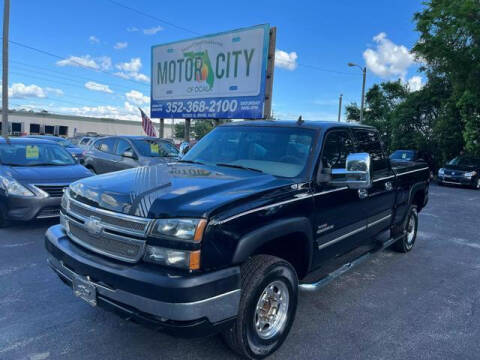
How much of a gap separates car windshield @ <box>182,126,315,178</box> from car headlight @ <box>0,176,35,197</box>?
336 centimetres

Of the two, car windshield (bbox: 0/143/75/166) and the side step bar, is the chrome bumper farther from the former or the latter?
car windshield (bbox: 0/143/75/166)

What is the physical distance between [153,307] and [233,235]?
0.66 meters

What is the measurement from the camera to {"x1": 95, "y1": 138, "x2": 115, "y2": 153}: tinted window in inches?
401

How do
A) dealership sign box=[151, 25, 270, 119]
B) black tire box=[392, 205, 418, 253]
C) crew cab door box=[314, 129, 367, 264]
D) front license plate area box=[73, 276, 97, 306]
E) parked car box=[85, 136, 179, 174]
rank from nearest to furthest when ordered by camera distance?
front license plate area box=[73, 276, 97, 306] < crew cab door box=[314, 129, 367, 264] < black tire box=[392, 205, 418, 253] < parked car box=[85, 136, 179, 174] < dealership sign box=[151, 25, 270, 119]

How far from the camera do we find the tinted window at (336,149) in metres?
3.45

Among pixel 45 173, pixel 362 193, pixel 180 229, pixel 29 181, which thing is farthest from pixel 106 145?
pixel 180 229

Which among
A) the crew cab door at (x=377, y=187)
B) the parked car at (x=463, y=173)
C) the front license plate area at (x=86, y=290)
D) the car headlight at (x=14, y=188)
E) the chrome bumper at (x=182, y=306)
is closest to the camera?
the chrome bumper at (x=182, y=306)

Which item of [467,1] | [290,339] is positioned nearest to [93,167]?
[290,339]

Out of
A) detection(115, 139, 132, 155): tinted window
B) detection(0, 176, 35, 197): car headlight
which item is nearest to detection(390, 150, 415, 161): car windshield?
detection(115, 139, 132, 155): tinted window

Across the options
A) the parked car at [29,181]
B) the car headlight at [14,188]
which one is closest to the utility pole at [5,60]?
the parked car at [29,181]

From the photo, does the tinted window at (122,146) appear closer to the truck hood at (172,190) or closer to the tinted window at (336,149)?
the truck hood at (172,190)

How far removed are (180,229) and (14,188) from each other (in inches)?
189

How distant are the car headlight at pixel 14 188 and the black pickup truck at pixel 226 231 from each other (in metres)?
3.15

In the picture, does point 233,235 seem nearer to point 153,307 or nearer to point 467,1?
point 153,307
